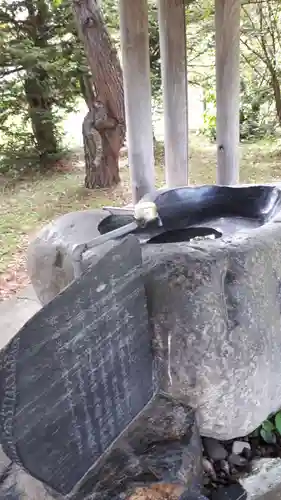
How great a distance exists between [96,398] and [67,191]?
4269 millimetres

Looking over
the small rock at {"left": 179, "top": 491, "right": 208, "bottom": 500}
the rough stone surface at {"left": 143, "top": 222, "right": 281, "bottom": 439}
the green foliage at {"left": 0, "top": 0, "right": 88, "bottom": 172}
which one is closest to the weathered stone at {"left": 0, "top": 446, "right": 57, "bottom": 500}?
the small rock at {"left": 179, "top": 491, "right": 208, "bottom": 500}

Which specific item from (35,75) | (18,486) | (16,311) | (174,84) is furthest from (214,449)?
(35,75)

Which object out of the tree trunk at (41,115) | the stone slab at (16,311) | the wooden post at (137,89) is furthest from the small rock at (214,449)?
the tree trunk at (41,115)

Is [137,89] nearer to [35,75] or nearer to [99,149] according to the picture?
[99,149]

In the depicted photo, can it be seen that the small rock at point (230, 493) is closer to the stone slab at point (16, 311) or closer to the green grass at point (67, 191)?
the stone slab at point (16, 311)

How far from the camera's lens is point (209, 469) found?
197 cm

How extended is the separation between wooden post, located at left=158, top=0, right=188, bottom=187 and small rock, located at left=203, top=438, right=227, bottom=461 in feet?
6.13

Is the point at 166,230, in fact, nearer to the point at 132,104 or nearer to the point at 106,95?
the point at 132,104

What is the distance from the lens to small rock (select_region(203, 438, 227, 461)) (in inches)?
80.1

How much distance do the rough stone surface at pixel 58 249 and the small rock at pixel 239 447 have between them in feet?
2.91

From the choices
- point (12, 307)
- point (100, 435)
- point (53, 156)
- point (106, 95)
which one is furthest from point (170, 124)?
point (53, 156)

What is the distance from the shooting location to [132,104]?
3.23 meters

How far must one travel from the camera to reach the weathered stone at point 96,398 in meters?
1.35

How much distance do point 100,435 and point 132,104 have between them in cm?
211
